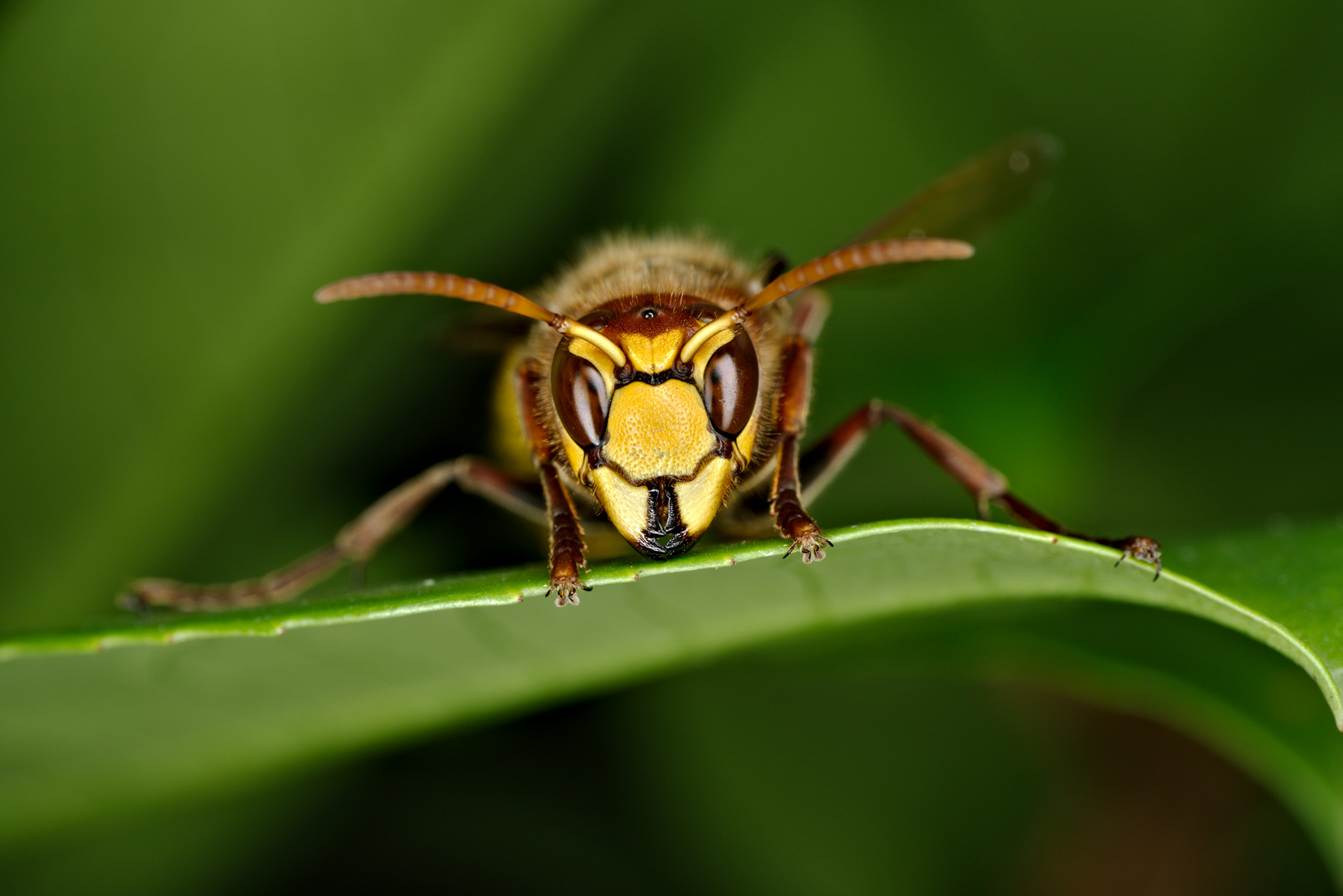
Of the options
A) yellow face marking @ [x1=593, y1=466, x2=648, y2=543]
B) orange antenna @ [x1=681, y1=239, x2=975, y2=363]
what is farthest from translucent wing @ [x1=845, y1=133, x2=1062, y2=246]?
yellow face marking @ [x1=593, y1=466, x2=648, y2=543]

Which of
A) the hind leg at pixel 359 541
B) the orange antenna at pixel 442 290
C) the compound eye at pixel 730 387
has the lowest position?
the compound eye at pixel 730 387

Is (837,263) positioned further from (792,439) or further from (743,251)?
(743,251)

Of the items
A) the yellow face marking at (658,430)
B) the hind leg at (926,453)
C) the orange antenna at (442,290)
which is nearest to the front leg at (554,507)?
the yellow face marking at (658,430)

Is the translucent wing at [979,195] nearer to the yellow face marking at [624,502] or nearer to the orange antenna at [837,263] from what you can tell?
the orange antenna at [837,263]

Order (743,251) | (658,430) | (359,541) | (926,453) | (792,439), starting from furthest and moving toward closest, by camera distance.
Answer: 1. (743,251)
2. (359,541)
3. (926,453)
4. (792,439)
5. (658,430)

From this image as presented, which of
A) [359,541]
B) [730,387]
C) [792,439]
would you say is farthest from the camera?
[359,541]

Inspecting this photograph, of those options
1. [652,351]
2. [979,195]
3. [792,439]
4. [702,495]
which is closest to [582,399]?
[652,351]

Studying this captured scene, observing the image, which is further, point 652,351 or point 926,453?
point 926,453
